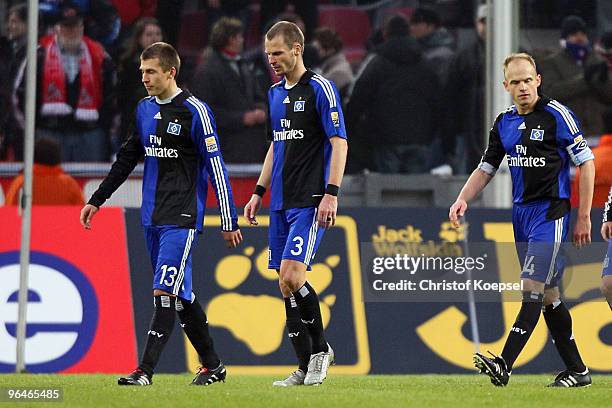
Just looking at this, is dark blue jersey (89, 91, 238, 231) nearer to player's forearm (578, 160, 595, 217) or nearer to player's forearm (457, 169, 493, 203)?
player's forearm (457, 169, 493, 203)

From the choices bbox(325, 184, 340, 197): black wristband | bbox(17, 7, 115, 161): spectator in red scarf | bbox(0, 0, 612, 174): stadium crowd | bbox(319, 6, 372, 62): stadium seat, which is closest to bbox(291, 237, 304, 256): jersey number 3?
bbox(325, 184, 340, 197): black wristband

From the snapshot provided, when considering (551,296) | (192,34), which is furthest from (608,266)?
(192,34)

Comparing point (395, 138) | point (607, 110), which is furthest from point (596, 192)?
point (395, 138)

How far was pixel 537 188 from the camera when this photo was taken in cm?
940

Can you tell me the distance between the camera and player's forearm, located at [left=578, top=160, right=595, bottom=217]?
30.5 feet

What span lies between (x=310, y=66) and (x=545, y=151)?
535 cm

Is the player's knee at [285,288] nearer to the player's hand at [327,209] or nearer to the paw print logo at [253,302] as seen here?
the player's hand at [327,209]

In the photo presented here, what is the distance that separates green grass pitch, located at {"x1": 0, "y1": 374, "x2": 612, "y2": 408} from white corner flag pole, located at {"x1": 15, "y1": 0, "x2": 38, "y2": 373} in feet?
6.24

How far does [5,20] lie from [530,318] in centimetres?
683

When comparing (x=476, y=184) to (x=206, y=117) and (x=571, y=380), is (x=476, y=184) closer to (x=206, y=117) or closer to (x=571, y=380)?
(x=571, y=380)

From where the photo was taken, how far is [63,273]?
12.7 meters

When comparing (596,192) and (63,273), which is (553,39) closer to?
(596,192)

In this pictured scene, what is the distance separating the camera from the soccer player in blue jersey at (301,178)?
922cm

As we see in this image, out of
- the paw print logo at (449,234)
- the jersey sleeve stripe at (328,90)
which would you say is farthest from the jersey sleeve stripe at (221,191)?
the paw print logo at (449,234)
